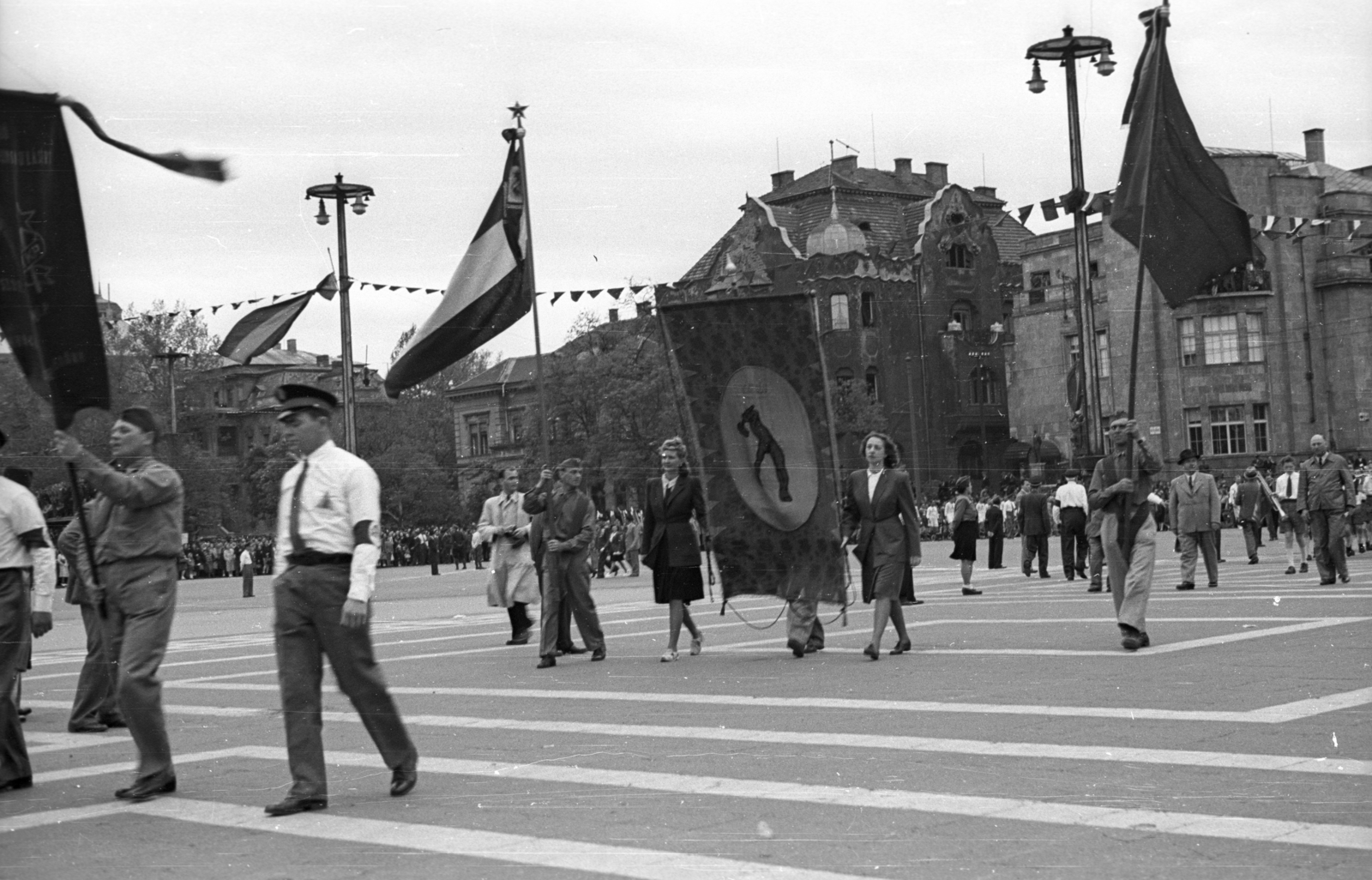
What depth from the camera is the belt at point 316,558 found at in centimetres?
777

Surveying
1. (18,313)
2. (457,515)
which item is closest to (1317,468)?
(18,313)

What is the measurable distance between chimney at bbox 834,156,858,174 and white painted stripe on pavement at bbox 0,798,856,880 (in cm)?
7876

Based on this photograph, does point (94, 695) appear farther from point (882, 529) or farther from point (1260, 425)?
point (1260, 425)

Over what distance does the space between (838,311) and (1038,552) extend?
5151 centimetres

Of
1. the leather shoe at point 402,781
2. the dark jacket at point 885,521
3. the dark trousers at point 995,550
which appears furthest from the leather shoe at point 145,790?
the dark trousers at point 995,550

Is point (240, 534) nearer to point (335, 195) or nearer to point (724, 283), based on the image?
point (724, 283)

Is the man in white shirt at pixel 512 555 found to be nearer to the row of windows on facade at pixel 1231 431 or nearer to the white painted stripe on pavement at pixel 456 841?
the white painted stripe on pavement at pixel 456 841

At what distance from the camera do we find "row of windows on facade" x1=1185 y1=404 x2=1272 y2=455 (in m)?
65.6

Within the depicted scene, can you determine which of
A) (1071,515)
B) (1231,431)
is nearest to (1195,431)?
(1231,431)

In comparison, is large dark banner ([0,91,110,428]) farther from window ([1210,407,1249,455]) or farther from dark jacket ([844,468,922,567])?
window ([1210,407,1249,455])

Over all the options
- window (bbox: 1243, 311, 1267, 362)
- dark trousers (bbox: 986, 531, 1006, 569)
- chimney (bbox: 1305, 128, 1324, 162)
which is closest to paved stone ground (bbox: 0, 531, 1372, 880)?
dark trousers (bbox: 986, 531, 1006, 569)

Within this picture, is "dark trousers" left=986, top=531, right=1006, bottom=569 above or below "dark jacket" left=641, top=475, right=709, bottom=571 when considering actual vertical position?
below

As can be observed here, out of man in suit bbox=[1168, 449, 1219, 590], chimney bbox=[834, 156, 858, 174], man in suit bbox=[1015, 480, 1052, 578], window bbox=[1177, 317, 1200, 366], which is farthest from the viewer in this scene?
chimney bbox=[834, 156, 858, 174]

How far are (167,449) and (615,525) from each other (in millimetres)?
22712
